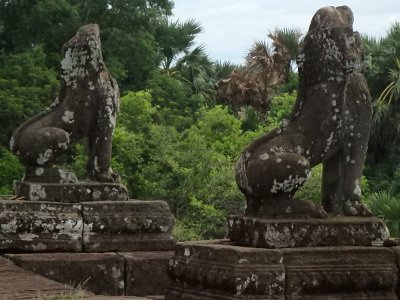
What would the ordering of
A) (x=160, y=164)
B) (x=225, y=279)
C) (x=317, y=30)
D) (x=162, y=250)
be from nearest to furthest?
(x=225, y=279) < (x=317, y=30) < (x=162, y=250) < (x=160, y=164)

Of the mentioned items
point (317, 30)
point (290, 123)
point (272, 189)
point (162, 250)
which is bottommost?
point (162, 250)

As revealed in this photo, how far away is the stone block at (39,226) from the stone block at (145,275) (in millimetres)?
564

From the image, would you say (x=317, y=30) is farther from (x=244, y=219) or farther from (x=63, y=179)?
(x=63, y=179)

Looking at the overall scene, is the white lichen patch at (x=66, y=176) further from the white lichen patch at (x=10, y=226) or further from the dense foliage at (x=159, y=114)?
the dense foliage at (x=159, y=114)

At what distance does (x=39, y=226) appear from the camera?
820 centimetres

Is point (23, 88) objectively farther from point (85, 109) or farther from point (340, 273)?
point (340, 273)

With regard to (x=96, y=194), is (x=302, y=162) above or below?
above

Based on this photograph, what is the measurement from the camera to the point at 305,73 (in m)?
6.57

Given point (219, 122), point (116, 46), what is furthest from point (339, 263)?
point (116, 46)

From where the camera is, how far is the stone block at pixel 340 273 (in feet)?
19.2

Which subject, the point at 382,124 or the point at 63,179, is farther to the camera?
the point at 382,124

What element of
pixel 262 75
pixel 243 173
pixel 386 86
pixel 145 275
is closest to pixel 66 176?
pixel 145 275

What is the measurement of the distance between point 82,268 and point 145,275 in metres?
0.61

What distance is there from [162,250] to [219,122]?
627 inches
